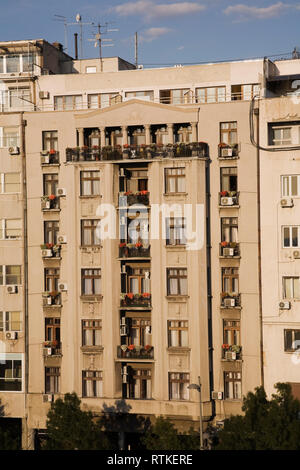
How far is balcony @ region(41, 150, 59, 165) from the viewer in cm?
5022

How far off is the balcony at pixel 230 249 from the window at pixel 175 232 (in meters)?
2.28

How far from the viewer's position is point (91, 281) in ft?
162

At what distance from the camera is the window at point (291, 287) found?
155ft

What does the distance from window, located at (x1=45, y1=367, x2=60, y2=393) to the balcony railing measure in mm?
12559

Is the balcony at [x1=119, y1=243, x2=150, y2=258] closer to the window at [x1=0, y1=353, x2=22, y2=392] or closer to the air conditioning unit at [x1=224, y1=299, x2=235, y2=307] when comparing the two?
the air conditioning unit at [x1=224, y1=299, x2=235, y2=307]

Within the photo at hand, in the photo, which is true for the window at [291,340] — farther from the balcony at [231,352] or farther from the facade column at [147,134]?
the facade column at [147,134]

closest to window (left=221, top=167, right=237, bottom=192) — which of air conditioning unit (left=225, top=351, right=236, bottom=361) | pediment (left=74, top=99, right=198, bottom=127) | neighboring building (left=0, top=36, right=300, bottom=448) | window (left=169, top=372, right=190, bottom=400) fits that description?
neighboring building (left=0, top=36, right=300, bottom=448)

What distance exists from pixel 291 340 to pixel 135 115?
15689 millimetres

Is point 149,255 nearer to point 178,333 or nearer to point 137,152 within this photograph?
point 178,333

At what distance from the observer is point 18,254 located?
50.9 metres

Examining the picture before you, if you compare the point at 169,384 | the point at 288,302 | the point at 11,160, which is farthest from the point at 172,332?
the point at 11,160

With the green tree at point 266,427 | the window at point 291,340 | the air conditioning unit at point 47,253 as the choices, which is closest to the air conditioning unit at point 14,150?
the air conditioning unit at point 47,253

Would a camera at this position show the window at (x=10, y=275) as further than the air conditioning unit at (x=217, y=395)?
Yes

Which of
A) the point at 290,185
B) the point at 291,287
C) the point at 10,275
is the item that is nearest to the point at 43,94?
the point at 10,275
